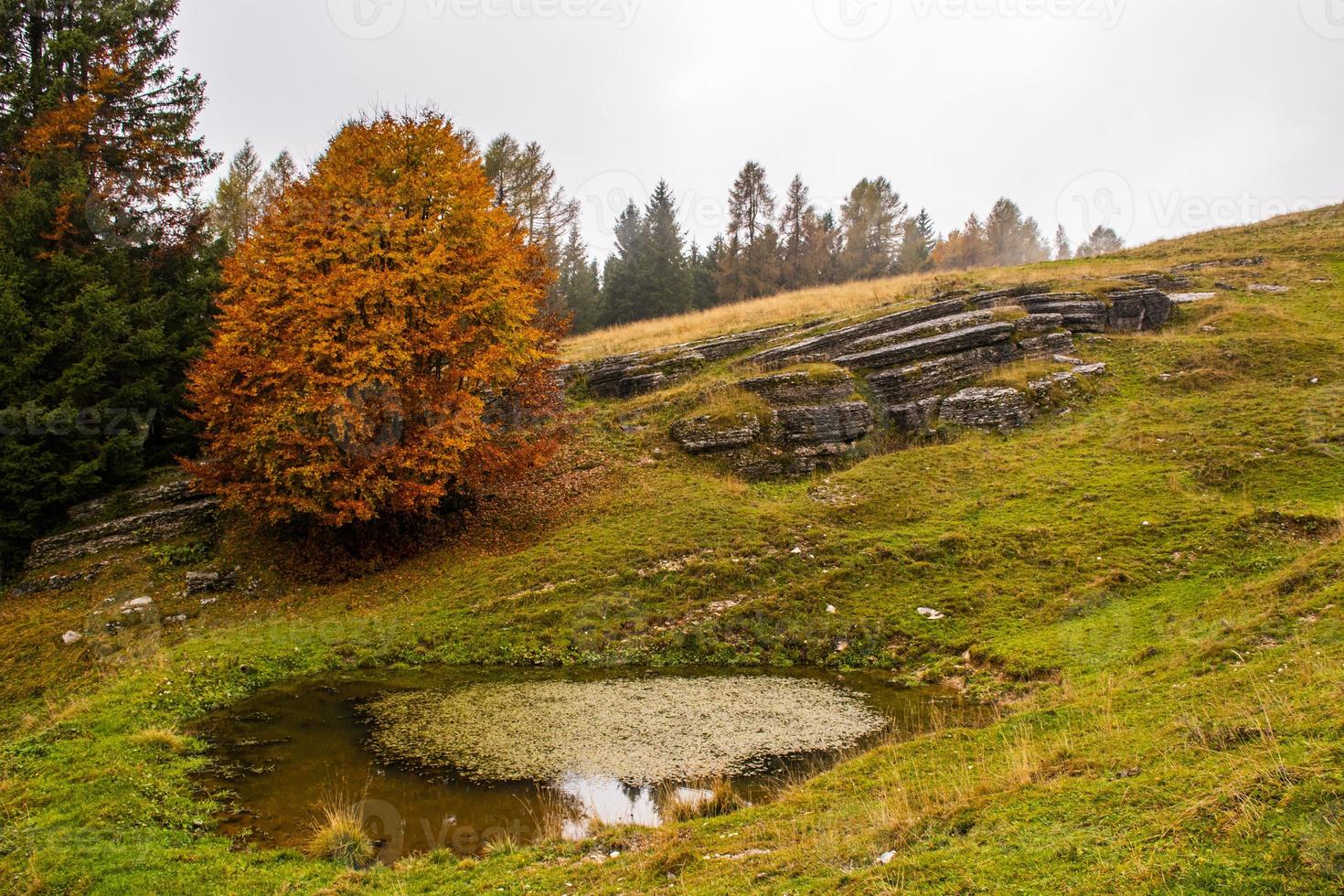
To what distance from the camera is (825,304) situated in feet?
121

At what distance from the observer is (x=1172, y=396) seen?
925 inches

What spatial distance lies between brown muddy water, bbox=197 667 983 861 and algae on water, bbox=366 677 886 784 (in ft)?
0.13

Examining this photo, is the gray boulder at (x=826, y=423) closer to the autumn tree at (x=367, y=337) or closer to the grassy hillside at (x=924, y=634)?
the grassy hillside at (x=924, y=634)

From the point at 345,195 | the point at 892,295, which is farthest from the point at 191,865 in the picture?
the point at 892,295

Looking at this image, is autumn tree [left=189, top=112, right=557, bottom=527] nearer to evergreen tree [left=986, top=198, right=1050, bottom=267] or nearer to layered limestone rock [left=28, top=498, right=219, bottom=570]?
layered limestone rock [left=28, top=498, right=219, bottom=570]

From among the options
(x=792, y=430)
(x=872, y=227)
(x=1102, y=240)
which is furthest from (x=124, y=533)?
(x=1102, y=240)

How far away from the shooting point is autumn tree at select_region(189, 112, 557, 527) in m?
19.6

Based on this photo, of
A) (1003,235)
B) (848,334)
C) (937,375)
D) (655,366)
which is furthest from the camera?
(1003,235)

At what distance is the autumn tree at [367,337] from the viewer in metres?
19.6

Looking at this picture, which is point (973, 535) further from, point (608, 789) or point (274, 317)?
point (274, 317)

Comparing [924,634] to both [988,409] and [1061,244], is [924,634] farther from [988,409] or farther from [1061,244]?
[1061,244]

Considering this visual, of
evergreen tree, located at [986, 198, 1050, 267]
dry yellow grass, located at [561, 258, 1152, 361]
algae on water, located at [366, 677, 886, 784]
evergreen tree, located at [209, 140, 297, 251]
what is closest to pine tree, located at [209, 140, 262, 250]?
evergreen tree, located at [209, 140, 297, 251]

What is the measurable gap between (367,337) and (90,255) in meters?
15.2

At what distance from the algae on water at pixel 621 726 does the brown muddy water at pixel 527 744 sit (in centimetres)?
4
